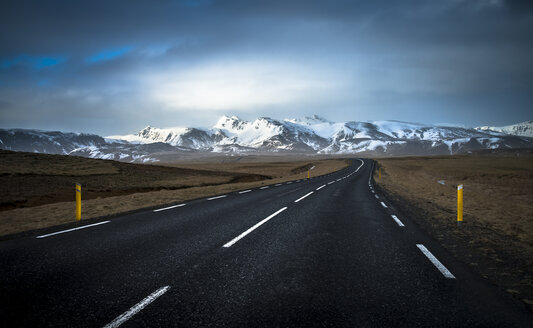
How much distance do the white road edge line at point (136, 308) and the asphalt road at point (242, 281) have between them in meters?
0.01

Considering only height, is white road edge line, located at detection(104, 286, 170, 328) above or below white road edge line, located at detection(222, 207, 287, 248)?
above

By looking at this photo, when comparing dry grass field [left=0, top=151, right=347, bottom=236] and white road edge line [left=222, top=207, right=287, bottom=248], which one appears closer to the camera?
white road edge line [left=222, top=207, right=287, bottom=248]

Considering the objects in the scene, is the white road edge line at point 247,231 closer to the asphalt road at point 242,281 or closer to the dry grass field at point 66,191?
the asphalt road at point 242,281

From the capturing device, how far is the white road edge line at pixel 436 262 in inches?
191

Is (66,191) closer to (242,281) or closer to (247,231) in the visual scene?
(247,231)

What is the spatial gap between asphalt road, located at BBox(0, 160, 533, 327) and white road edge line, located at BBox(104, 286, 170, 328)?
0.01 metres

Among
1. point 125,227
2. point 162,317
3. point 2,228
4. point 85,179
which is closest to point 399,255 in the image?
point 162,317

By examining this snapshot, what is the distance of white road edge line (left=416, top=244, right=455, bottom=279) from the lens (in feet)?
15.9

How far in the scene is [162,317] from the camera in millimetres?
3400

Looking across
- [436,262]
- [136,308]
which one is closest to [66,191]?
[136,308]

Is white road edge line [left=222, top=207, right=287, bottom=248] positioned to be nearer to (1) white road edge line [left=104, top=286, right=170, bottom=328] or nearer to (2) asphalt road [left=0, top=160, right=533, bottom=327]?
(2) asphalt road [left=0, top=160, right=533, bottom=327]

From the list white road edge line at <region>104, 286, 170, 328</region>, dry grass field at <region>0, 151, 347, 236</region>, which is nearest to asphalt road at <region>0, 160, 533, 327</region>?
white road edge line at <region>104, 286, 170, 328</region>

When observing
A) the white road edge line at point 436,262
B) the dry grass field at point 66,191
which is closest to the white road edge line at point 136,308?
the white road edge line at point 436,262

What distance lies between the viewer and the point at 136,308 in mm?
3582
